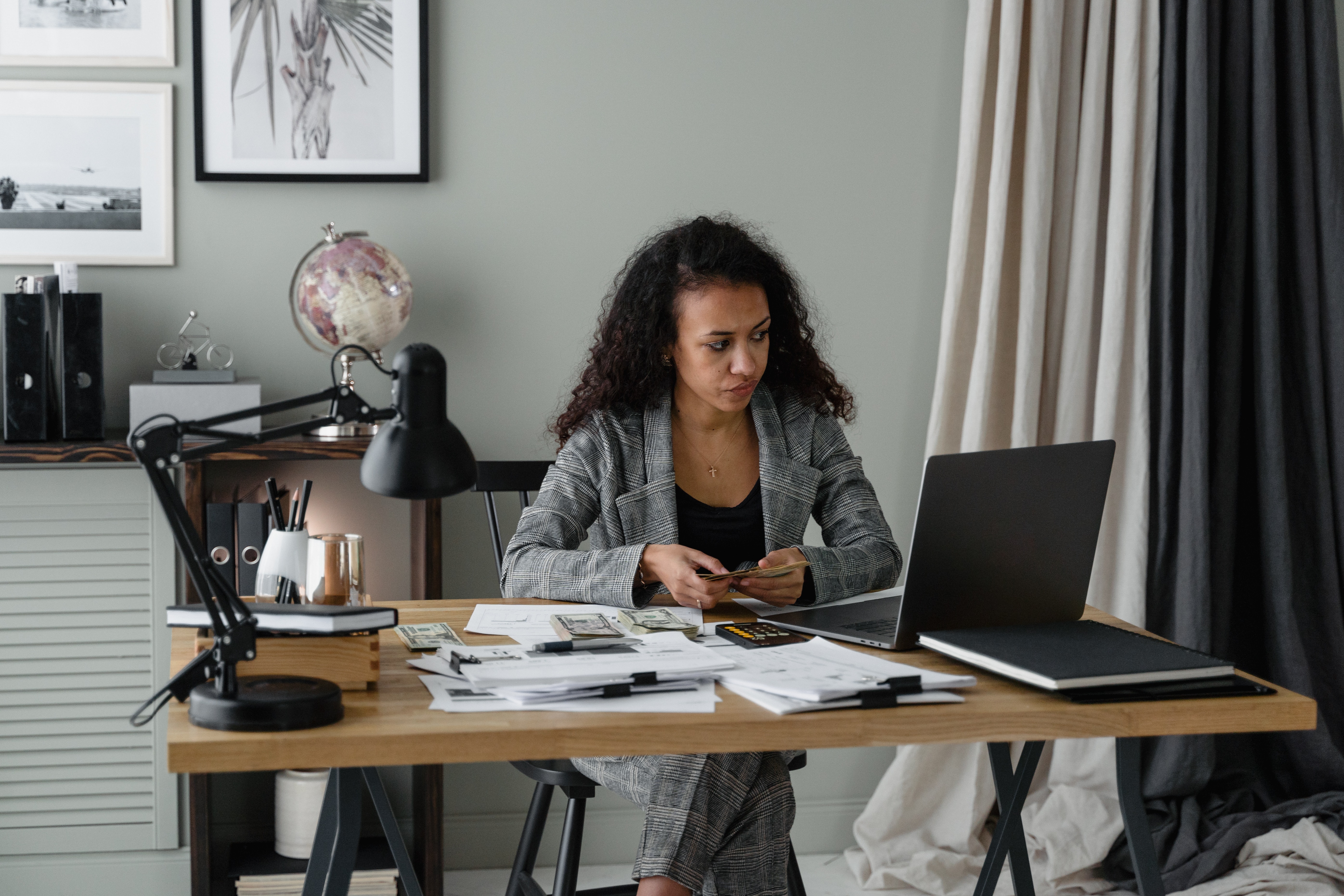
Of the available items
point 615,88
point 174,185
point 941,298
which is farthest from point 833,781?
point 174,185

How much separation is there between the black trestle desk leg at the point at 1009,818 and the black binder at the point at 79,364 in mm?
1773

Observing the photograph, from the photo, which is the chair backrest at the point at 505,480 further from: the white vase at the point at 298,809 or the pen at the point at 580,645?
the pen at the point at 580,645

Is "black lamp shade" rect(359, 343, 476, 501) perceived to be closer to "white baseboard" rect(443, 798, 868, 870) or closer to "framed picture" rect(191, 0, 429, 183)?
"framed picture" rect(191, 0, 429, 183)

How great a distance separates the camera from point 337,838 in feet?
4.05

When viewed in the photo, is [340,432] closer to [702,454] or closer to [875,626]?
[702,454]

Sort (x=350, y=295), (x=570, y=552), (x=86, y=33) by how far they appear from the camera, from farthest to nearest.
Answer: (x=86, y=33) → (x=350, y=295) → (x=570, y=552)

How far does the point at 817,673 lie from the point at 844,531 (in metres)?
0.75

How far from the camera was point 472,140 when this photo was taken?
2518mm

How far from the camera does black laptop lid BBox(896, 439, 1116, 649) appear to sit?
4.03ft

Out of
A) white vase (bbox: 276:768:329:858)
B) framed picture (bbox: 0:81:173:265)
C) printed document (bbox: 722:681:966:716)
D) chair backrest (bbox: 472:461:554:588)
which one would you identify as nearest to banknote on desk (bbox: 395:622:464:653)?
printed document (bbox: 722:681:966:716)

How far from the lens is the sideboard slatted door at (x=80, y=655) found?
222 centimetres

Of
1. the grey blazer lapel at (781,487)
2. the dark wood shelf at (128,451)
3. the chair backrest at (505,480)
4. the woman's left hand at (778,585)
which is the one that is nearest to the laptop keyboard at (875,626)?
the woman's left hand at (778,585)

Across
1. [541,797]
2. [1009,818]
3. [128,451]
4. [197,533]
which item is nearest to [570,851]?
[541,797]

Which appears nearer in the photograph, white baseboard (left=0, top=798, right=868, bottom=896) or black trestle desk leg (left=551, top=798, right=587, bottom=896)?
black trestle desk leg (left=551, top=798, right=587, bottom=896)
